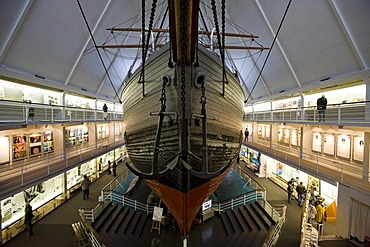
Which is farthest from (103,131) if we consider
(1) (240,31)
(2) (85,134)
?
(1) (240,31)

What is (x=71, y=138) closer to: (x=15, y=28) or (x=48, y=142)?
(x=48, y=142)

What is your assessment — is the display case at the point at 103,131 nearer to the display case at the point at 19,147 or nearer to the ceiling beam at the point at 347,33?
the display case at the point at 19,147

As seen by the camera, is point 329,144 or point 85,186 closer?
point 329,144

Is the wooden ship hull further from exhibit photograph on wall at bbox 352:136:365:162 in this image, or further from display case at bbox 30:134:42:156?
display case at bbox 30:134:42:156

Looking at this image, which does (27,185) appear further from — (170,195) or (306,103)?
(306,103)

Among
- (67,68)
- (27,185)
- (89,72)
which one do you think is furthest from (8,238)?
(89,72)

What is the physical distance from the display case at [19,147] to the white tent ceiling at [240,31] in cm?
305

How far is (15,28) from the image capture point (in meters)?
8.24

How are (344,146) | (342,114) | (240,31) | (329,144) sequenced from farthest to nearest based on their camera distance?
(240,31), (329,144), (344,146), (342,114)

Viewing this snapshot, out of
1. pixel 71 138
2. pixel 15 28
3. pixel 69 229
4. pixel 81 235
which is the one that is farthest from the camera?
pixel 71 138

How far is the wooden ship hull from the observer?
399cm

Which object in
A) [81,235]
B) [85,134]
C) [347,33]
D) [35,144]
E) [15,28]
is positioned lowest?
[81,235]

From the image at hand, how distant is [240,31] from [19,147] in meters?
18.2

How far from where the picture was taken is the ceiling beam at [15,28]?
8.15 metres
